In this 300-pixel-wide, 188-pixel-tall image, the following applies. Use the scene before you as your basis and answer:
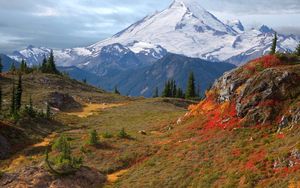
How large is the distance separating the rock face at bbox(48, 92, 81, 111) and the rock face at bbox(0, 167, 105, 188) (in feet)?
226

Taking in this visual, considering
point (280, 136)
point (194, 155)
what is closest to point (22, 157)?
point (194, 155)

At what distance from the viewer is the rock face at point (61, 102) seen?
128 metres

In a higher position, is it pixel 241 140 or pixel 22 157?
pixel 241 140

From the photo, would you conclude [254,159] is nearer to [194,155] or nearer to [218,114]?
[194,155]

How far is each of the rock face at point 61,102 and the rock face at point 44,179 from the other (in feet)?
226

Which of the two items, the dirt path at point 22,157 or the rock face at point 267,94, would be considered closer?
the rock face at point 267,94

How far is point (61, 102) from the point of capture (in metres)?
131

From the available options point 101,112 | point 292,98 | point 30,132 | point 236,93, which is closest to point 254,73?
point 236,93

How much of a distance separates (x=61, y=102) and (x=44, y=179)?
75.2 m

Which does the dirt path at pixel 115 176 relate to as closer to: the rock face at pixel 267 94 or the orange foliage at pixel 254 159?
the orange foliage at pixel 254 159

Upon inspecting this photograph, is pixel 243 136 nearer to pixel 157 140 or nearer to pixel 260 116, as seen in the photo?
pixel 260 116

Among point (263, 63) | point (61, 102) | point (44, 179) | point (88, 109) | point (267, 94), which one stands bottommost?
point (44, 179)

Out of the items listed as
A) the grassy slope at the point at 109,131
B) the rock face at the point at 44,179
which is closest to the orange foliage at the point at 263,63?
the grassy slope at the point at 109,131

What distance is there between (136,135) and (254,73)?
2519 cm
